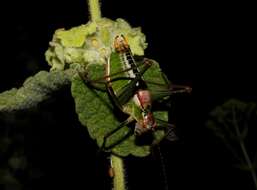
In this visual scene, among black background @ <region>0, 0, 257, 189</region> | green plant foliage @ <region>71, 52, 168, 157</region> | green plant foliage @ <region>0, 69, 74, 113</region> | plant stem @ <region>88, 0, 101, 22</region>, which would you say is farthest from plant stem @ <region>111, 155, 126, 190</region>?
black background @ <region>0, 0, 257, 189</region>

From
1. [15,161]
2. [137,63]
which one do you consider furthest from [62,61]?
[15,161]

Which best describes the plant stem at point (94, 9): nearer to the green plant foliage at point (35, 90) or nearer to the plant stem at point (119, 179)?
the green plant foliage at point (35, 90)

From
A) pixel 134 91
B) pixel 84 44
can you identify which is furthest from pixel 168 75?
pixel 84 44

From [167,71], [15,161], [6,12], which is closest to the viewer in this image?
[15,161]

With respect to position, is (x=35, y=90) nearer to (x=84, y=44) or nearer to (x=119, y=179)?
(x=84, y=44)

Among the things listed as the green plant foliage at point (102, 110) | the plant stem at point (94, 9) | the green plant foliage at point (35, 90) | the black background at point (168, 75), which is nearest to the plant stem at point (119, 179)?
the green plant foliage at point (102, 110)

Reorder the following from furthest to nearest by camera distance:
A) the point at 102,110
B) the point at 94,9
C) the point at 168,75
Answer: the point at 168,75, the point at 102,110, the point at 94,9

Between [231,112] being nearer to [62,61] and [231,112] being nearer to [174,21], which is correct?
[62,61]
